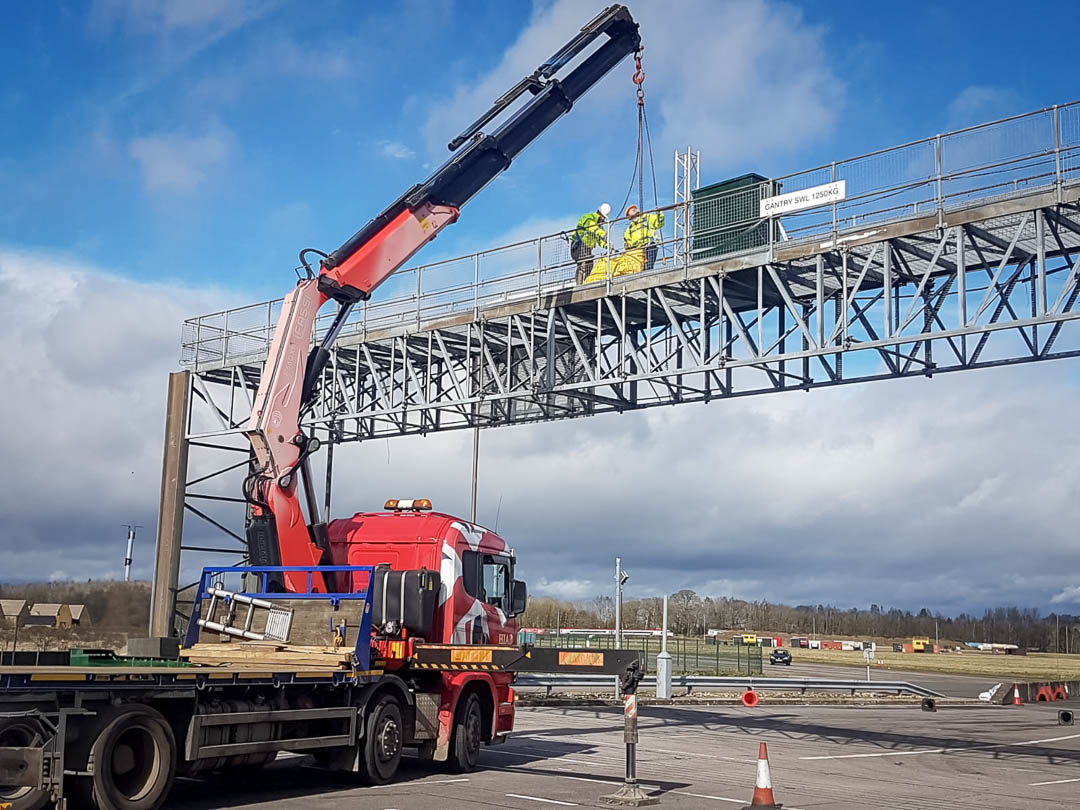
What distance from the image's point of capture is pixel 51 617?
93.3ft

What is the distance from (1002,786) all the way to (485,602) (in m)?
7.62

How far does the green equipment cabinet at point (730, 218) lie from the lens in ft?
67.4

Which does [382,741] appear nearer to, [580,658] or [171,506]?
[580,658]

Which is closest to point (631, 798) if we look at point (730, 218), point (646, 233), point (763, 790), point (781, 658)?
point (763, 790)

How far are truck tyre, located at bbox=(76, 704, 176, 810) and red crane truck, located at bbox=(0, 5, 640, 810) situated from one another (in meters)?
0.02

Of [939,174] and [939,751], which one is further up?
[939,174]

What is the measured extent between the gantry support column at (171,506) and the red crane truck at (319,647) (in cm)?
996

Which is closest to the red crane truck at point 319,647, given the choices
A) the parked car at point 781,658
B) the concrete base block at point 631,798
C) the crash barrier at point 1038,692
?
the concrete base block at point 631,798

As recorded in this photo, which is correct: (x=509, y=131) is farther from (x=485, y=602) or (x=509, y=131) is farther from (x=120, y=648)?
(x=120, y=648)

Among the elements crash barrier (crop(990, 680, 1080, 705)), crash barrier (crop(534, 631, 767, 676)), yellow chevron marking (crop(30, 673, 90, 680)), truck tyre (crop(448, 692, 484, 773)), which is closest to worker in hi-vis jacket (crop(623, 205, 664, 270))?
truck tyre (crop(448, 692, 484, 773))

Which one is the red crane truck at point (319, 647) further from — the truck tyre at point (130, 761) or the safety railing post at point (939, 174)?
the safety railing post at point (939, 174)

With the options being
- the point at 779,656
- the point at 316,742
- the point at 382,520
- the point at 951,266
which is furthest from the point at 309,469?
the point at 779,656

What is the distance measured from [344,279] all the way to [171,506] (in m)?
11.1

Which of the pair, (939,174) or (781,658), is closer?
(939,174)
